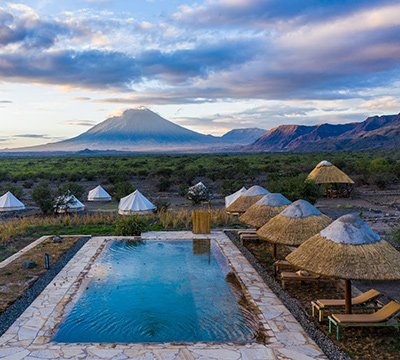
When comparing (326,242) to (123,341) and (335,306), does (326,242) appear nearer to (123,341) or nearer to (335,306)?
(335,306)

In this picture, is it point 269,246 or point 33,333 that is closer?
point 33,333

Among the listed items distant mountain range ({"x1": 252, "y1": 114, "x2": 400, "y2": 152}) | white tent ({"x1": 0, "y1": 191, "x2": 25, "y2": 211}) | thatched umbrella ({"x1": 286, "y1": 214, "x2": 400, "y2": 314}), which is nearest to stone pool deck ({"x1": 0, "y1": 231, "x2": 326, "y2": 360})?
thatched umbrella ({"x1": 286, "y1": 214, "x2": 400, "y2": 314})

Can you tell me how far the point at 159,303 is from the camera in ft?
30.4

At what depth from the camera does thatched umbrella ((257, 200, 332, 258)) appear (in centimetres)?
996

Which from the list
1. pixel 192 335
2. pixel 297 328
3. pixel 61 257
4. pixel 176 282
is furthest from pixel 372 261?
pixel 61 257

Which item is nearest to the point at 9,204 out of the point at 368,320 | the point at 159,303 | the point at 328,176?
the point at 159,303

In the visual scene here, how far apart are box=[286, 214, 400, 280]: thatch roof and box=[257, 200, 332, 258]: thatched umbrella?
1988 millimetres

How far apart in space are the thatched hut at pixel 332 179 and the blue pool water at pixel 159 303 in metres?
14.8

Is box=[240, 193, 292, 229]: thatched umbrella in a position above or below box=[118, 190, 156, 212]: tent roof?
above

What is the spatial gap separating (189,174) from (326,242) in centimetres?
2968

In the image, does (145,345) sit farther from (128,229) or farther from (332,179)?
(332,179)

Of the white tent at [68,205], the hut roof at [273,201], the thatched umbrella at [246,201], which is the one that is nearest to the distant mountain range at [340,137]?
the white tent at [68,205]

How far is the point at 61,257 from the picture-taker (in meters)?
12.4

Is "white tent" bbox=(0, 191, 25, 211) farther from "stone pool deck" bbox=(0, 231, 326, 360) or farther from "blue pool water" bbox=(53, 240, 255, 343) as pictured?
"stone pool deck" bbox=(0, 231, 326, 360)
